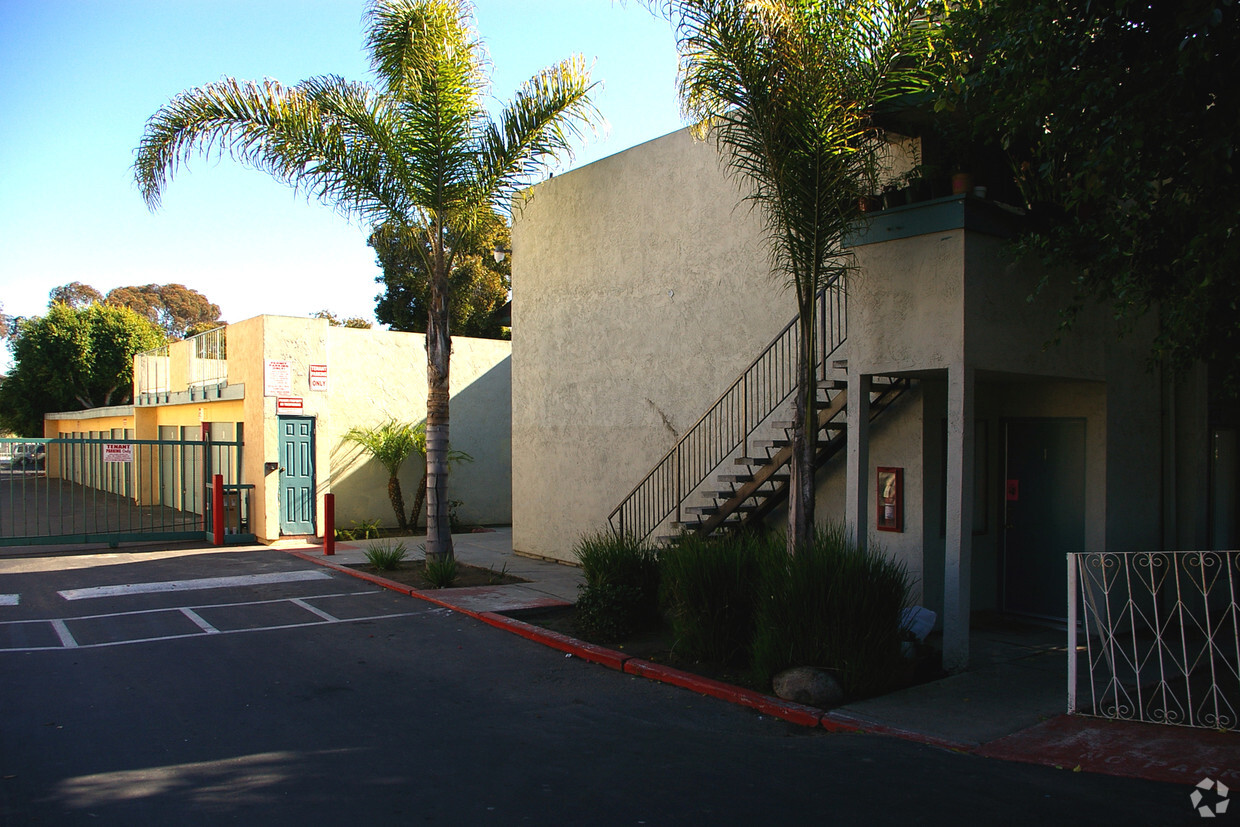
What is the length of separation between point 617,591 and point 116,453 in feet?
39.5

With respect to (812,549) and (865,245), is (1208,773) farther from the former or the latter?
(865,245)

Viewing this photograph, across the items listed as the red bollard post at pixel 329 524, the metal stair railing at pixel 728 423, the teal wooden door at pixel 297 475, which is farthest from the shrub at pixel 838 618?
the teal wooden door at pixel 297 475

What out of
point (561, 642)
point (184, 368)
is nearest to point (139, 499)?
point (184, 368)

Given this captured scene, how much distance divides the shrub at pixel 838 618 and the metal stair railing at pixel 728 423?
9.27ft

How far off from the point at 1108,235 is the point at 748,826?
5609mm

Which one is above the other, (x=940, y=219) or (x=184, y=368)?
(x=940, y=219)

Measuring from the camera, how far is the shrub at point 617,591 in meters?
8.96

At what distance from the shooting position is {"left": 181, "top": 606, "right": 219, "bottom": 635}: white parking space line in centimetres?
953

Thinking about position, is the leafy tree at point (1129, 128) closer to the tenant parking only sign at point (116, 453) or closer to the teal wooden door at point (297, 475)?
the teal wooden door at point (297, 475)

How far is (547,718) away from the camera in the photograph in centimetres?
659

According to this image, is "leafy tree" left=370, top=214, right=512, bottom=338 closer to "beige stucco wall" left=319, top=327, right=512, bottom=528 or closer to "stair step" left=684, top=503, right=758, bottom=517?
"beige stucco wall" left=319, top=327, right=512, bottom=528

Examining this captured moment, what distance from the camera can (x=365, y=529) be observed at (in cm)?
1852

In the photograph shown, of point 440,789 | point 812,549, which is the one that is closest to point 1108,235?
point 812,549

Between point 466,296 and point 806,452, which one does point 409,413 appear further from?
point 806,452
